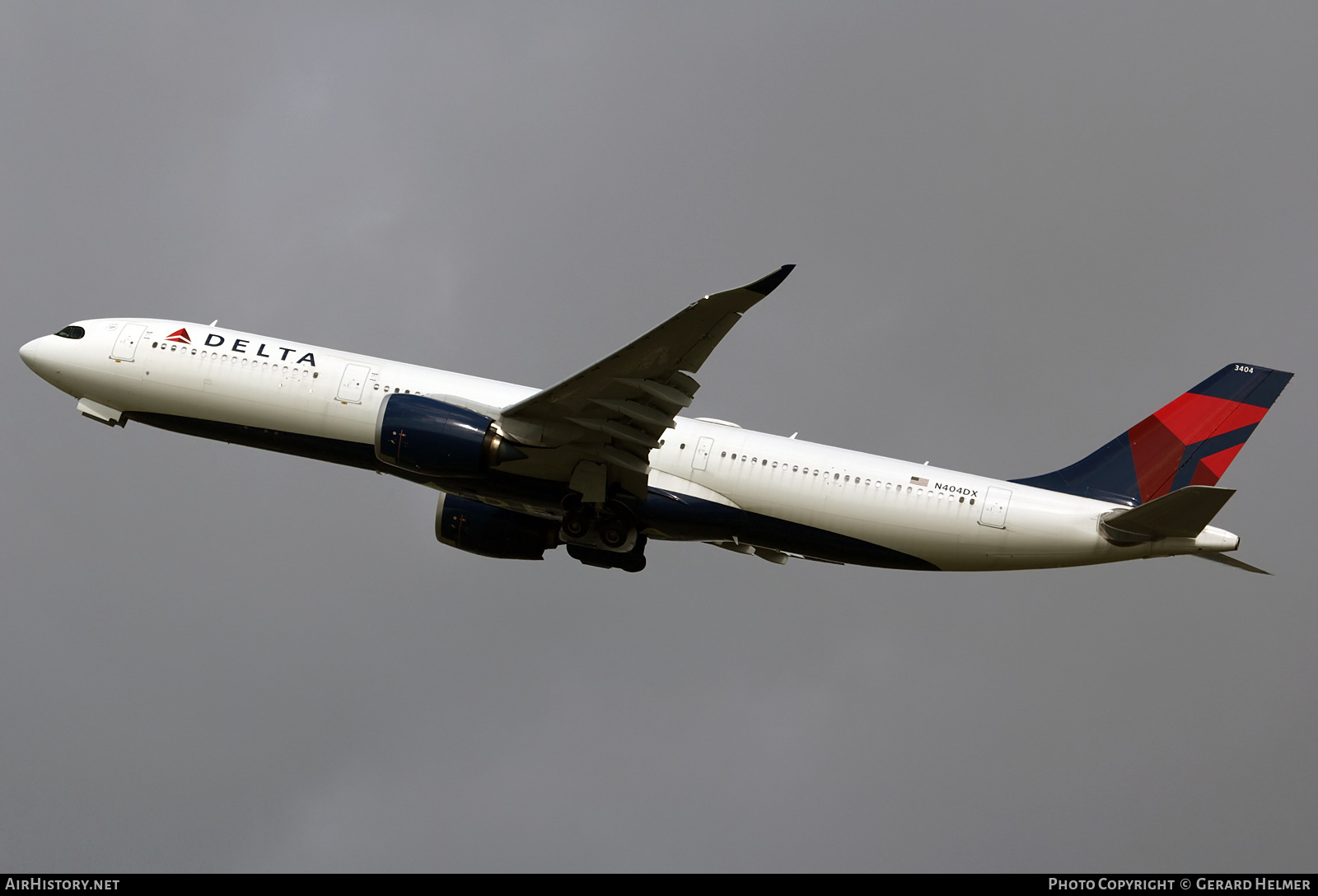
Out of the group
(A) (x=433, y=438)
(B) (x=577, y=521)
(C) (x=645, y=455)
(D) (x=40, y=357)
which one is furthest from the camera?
(D) (x=40, y=357)

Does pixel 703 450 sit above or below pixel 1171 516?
above

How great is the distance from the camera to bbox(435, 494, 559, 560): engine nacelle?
37188mm

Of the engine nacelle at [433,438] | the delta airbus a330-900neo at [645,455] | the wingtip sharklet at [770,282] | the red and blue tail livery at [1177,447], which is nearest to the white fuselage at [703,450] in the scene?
the delta airbus a330-900neo at [645,455]

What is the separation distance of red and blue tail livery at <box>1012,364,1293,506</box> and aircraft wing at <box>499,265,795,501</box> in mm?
9856

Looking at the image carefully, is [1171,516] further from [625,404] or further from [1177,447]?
[625,404]

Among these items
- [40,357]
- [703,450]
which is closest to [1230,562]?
[703,450]

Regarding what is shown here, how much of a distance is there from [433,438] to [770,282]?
32.4 feet

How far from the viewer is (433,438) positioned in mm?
31891

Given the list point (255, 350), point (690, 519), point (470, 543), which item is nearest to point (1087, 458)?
point (690, 519)

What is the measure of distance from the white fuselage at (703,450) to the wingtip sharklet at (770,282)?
772 cm

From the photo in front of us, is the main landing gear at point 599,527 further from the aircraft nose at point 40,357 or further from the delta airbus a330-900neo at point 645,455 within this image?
the aircraft nose at point 40,357

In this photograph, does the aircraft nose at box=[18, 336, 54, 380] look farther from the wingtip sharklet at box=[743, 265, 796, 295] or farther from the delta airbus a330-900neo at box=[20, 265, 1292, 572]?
the wingtip sharklet at box=[743, 265, 796, 295]

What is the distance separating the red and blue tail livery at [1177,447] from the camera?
34.3m

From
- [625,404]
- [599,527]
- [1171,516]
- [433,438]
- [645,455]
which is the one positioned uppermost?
[625,404]
